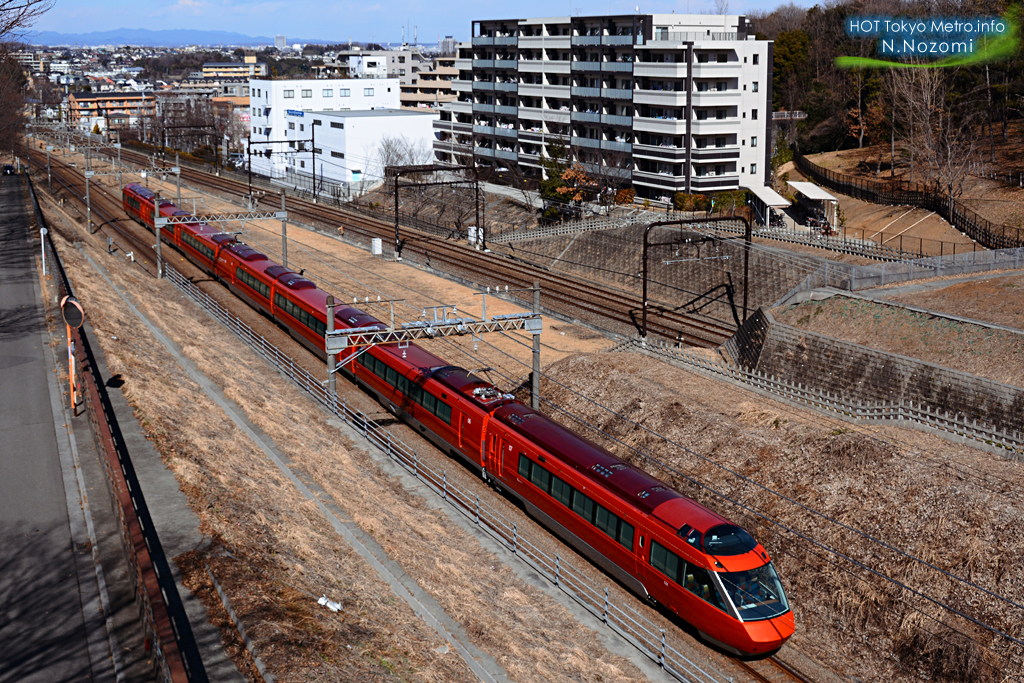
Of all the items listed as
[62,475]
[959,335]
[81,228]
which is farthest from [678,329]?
[81,228]

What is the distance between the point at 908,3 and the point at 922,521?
79646mm

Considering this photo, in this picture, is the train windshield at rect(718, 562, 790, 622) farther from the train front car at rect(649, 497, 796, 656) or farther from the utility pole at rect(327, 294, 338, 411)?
the utility pole at rect(327, 294, 338, 411)

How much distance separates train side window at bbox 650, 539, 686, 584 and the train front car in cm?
2

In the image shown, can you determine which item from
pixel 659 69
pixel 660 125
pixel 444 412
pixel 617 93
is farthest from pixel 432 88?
pixel 444 412

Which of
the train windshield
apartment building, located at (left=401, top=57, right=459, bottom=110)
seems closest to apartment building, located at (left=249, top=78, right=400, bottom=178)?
apartment building, located at (left=401, top=57, right=459, bottom=110)

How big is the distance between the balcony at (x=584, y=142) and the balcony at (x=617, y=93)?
12.7 feet

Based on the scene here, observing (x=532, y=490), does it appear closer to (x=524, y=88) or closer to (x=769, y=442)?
(x=769, y=442)

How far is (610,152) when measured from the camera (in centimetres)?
7606

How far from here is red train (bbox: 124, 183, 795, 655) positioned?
18703 mm

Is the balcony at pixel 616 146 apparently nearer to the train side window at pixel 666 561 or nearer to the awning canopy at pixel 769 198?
the awning canopy at pixel 769 198

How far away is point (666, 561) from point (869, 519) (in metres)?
6.57

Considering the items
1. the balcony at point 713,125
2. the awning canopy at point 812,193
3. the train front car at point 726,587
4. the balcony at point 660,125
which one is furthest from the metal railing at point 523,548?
the balcony at point 713,125

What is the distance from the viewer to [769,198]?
63.2m

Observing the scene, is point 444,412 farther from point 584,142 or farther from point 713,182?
point 584,142
